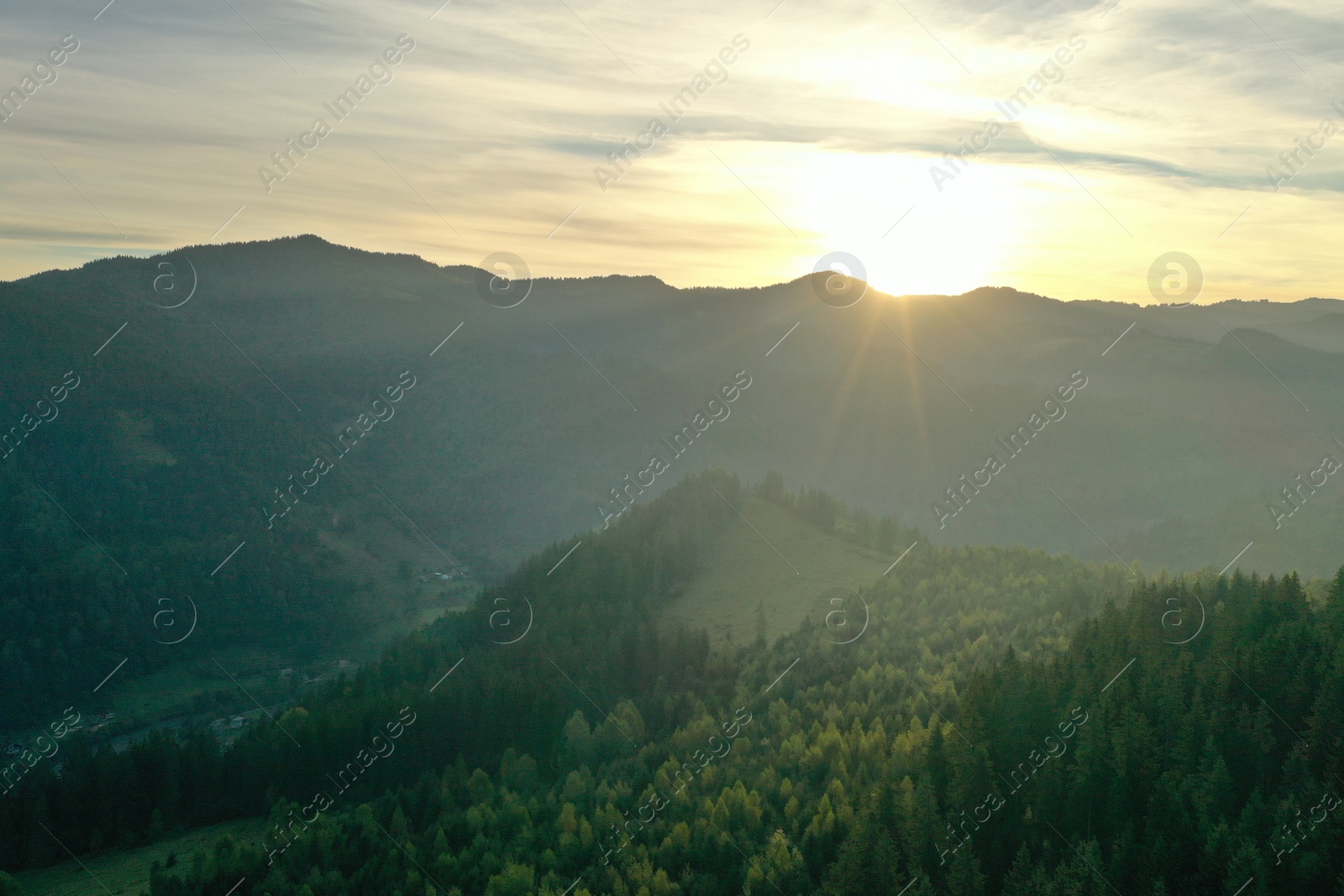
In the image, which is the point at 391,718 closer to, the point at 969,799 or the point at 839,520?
the point at 969,799

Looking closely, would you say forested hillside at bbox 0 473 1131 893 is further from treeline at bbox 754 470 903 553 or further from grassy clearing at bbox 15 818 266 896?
treeline at bbox 754 470 903 553

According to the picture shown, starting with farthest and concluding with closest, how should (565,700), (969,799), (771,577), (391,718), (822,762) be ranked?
1. (771,577)
2. (565,700)
3. (391,718)
4. (822,762)
5. (969,799)

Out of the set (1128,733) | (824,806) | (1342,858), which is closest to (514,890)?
(824,806)

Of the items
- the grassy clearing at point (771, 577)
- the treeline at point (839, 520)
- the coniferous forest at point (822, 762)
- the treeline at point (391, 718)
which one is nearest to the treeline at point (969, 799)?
the coniferous forest at point (822, 762)

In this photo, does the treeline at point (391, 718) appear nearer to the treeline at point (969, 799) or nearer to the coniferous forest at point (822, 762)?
the coniferous forest at point (822, 762)

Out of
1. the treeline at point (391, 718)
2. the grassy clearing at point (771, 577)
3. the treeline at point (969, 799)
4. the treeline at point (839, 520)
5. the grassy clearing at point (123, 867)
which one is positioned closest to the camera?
the treeline at point (969, 799)

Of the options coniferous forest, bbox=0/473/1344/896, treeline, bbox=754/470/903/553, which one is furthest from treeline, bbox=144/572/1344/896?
treeline, bbox=754/470/903/553

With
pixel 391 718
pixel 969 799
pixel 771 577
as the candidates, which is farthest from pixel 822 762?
pixel 771 577

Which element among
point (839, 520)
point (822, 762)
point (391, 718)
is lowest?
point (839, 520)

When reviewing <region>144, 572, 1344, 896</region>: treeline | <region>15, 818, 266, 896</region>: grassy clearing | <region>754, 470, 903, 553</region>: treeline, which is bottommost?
<region>15, 818, 266, 896</region>: grassy clearing

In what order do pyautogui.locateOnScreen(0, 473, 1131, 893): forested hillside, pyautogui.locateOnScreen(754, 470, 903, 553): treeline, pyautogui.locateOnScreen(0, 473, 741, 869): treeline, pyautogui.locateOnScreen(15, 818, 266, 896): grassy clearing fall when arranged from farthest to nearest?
pyautogui.locateOnScreen(754, 470, 903, 553): treeline < pyautogui.locateOnScreen(0, 473, 741, 869): treeline < pyautogui.locateOnScreen(0, 473, 1131, 893): forested hillside < pyautogui.locateOnScreen(15, 818, 266, 896): grassy clearing

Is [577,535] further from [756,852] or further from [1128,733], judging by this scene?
[1128,733]

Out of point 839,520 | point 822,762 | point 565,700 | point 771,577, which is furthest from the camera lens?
point 839,520
